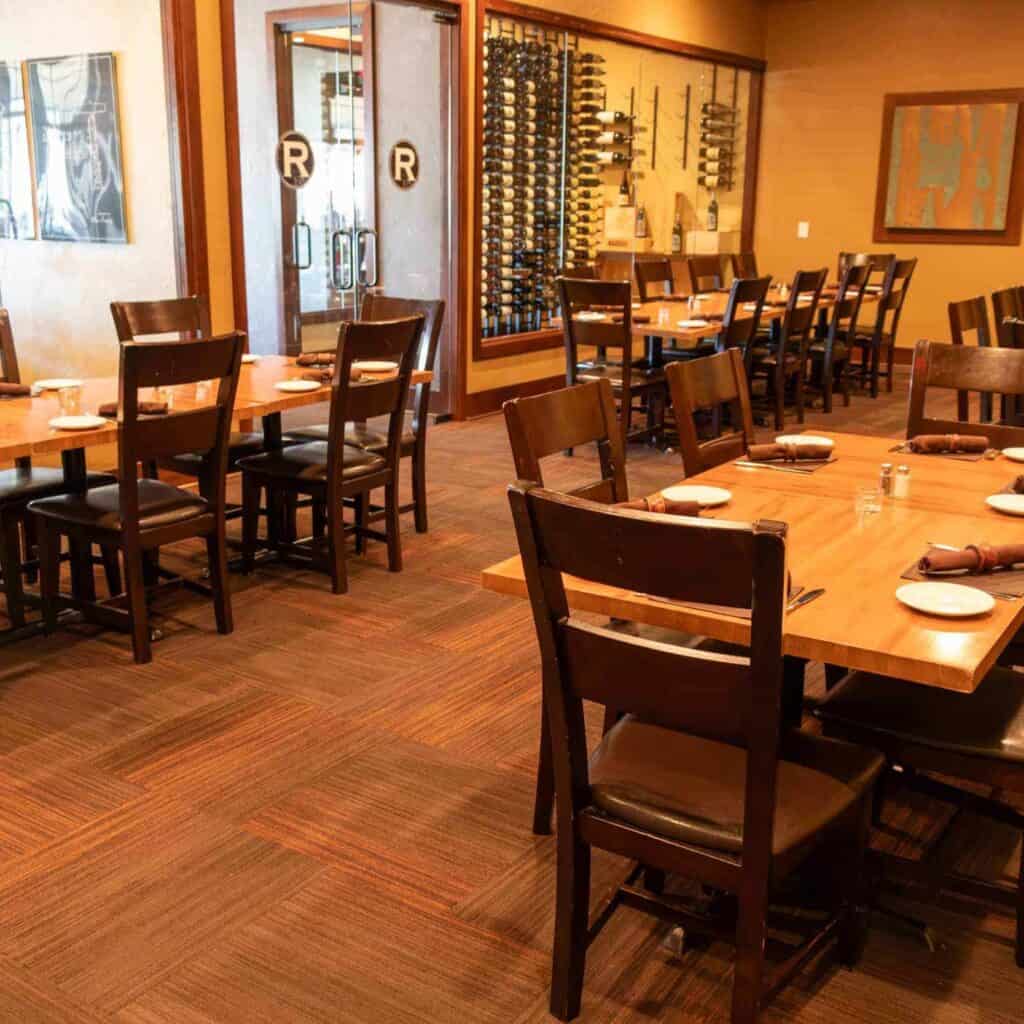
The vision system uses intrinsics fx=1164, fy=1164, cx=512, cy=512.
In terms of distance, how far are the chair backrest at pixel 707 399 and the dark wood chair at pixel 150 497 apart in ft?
4.45

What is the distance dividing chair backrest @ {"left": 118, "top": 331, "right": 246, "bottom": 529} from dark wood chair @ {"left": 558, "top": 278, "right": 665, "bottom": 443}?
2391 mm

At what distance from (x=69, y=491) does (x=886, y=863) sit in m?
2.75

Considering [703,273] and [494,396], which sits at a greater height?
[703,273]

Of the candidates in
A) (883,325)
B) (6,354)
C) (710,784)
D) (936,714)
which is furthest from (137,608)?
(883,325)

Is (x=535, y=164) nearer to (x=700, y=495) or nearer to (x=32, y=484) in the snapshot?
(x=32, y=484)

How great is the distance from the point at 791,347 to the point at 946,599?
604 centimetres

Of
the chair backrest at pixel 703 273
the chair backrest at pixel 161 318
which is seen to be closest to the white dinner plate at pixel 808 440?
the chair backrest at pixel 161 318

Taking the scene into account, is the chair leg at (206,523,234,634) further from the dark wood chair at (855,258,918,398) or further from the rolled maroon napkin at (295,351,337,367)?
the dark wood chair at (855,258,918,398)

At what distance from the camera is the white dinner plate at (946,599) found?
1.79 metres

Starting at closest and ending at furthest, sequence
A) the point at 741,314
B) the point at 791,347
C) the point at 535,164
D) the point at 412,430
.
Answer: the point at 412,430 → the point at 741,314 → the point at 791,347 → the point at 535,164

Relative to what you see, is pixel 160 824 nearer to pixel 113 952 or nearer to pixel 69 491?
pixel 113 952

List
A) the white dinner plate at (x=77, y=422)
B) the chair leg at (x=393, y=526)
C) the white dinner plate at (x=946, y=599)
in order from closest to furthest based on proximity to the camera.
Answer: the white dinner plate at (x=946, y=599) < the white dinner plate at (x=77, y=422) < the chair leg at (x=393, y=526)

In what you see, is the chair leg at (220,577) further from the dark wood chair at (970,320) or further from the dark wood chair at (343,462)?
the dark wood chair at (970,320)

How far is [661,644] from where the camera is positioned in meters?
1.69
